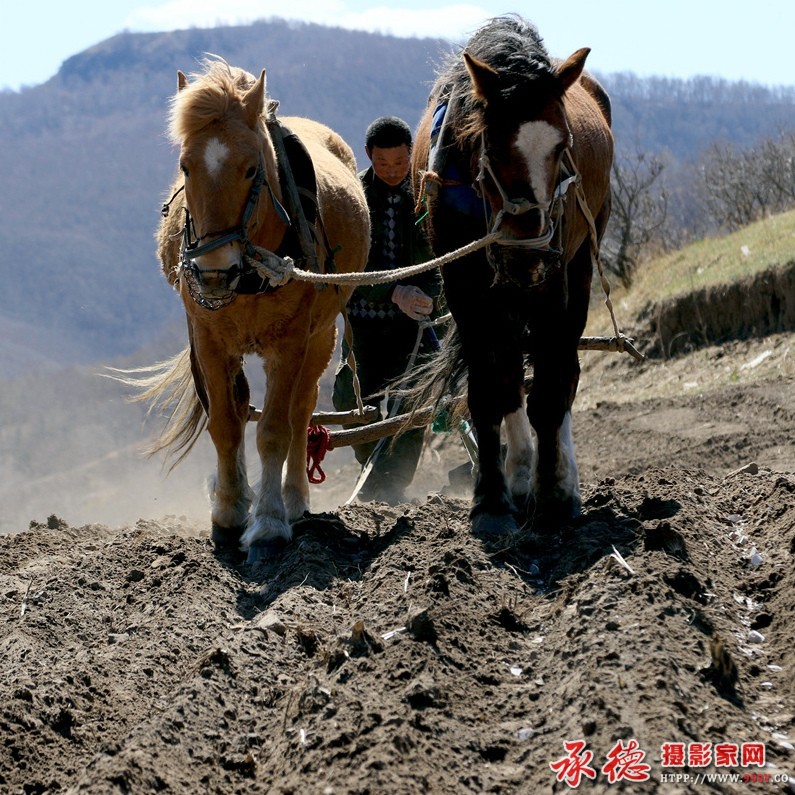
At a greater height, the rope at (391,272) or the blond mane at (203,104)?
the blond mane at (203,104)

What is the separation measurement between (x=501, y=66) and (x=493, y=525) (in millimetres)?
2079

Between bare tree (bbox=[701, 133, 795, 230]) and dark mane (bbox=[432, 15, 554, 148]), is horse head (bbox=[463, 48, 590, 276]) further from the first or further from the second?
bare tree (bbox=[701, 133, 795, 230])

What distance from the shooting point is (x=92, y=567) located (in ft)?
18.6

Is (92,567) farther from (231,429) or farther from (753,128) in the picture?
(753,128)

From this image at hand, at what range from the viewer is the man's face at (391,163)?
818cm

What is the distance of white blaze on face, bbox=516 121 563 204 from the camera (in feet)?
16.8

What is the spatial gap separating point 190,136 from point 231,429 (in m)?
1.56

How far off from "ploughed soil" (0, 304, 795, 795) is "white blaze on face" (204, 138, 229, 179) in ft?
5.88

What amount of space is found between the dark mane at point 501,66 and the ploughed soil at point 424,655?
189cm

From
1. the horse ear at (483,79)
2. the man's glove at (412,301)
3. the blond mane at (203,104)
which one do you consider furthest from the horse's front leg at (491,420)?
the man's glove at (412,301)

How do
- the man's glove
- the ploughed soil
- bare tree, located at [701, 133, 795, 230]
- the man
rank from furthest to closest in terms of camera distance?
1. bare tree, located at [701, 133, 795, 230]
2. the man
3. the man's glove
4. the ploughed soil

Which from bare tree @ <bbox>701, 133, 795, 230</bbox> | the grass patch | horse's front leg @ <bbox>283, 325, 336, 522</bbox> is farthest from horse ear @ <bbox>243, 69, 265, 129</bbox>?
bare tree @ <bbox>701, 133, 795, 230</bbox>

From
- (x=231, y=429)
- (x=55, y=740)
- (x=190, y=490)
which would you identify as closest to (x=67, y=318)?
(x=190, y=490)

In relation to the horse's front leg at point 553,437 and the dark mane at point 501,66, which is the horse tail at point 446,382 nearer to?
the horse's front leg at point 553,437
